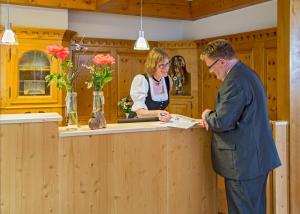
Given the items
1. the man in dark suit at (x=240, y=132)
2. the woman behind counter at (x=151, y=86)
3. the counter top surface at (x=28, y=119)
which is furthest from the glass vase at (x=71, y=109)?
the man in dark suit at (x=240, y=132)

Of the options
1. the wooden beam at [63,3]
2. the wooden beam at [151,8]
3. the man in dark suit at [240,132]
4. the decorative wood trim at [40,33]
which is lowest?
the man in dark suit at [240,132]

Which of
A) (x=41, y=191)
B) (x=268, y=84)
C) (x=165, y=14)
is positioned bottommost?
(x=41, y=191)

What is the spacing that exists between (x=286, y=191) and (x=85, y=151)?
1.65 meters

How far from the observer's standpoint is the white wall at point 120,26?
515cm

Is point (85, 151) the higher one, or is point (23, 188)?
point (85, 151)

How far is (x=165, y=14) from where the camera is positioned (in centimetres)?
543

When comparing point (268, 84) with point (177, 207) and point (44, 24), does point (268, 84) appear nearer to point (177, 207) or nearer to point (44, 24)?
point (177, 207)

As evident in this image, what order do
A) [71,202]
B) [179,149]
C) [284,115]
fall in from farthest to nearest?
[284,115], [179,149], [71,202]

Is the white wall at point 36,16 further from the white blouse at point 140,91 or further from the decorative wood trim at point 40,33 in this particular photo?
the white blouse at point 140,91

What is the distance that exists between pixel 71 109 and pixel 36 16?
2.68 metres

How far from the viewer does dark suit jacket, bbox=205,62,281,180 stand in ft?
7.32

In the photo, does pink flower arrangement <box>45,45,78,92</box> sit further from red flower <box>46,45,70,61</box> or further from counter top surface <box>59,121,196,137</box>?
counter top surface <box>59,121,196,137</box>

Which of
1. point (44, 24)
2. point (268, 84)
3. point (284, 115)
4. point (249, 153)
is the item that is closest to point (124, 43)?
point (44, 24)

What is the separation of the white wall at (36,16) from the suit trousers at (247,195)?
10.5ft
